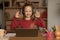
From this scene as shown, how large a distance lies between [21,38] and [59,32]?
0.47 meters

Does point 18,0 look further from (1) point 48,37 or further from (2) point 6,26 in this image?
(1) point 48,37

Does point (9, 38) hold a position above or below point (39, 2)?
below

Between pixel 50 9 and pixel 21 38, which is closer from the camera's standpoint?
pixel 21 38

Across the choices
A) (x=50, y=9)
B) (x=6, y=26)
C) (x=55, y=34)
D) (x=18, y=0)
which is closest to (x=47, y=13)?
(x=50, y=9)

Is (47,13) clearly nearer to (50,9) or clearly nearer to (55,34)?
(50,9)

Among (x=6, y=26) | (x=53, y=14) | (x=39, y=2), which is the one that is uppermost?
(x=39, y=2)

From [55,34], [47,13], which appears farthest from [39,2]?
[55,34]

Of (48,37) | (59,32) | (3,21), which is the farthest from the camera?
(3,21)

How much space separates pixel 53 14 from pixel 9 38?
2615 millimetres

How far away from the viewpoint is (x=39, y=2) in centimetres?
412

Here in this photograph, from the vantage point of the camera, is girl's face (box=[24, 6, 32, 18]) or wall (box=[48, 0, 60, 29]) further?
wall (box=[48, 0, 60, 29])

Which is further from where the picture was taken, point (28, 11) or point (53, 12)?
point (53, 12)

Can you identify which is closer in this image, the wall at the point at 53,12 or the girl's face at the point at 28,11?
the girl's face at the point at 28,11

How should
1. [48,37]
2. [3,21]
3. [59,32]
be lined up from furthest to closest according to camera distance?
[3,21] → [59,32] → [48,37]
